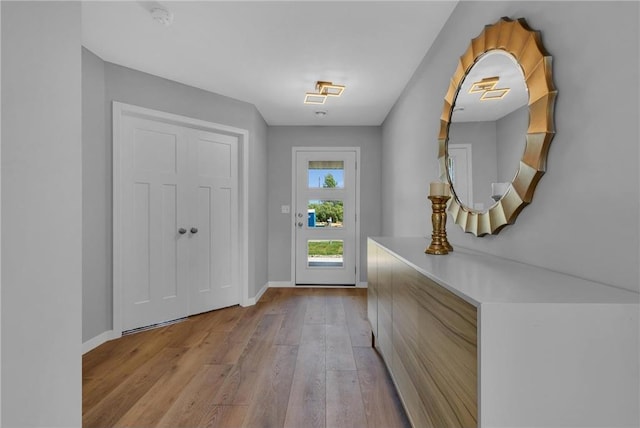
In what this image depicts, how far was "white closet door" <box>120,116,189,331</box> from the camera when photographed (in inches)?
108

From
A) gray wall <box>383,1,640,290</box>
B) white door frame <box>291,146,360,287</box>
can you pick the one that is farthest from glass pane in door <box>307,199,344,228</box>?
gray wall <box>383,1,640,290</box>

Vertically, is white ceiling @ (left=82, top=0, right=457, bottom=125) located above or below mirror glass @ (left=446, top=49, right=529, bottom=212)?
above

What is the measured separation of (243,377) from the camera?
197cm

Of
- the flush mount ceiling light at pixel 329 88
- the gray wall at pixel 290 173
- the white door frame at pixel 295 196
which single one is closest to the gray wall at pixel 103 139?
the flush mount ceiling light at pixel 329 88

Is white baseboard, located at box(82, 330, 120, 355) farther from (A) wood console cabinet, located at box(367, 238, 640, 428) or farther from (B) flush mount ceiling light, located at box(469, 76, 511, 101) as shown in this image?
(B) flush mount ceiling light, located at box(469, 76, 511, 101)

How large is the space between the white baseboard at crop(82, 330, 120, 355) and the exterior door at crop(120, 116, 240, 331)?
0.12 m

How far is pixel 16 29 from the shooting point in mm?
739

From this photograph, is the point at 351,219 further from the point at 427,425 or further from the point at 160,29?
the point at 427,425

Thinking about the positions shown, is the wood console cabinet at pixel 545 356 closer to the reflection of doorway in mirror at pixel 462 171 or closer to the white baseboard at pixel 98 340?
the reflection of doorway in mirror at pixel 462 171

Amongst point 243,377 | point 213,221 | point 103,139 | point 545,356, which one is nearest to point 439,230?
point 545,356

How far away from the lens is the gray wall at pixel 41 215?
0.72 m

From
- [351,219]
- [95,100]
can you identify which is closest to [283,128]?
[351,219]

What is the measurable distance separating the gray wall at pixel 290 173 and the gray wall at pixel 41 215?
3455 mm

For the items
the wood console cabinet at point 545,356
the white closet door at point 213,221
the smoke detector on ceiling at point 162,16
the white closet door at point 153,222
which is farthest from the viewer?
the white closet door at point 213,221
